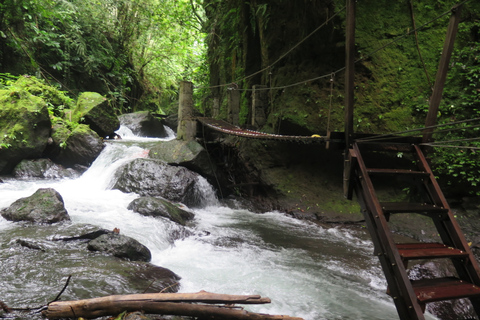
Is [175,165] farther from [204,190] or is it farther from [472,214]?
[472,214]

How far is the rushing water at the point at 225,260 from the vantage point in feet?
9.48

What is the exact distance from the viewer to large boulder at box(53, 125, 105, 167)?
754cm

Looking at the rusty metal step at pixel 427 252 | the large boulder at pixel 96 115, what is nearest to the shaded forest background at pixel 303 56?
the rusty metal step at pixel 427 252

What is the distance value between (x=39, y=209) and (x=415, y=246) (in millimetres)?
4558

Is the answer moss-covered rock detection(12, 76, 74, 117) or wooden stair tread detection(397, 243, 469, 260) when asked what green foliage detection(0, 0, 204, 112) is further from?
wooden stair tread detection(397, 243, 469, 260)

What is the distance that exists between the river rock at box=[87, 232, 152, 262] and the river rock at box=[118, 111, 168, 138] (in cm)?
789

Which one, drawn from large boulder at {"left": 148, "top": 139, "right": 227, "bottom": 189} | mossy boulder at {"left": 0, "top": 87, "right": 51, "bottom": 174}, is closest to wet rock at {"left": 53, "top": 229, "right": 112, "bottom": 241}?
large boulder at {"left": 148, "top": 139, "right": 227, "bottom": 189}

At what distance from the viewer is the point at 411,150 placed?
9.73ft

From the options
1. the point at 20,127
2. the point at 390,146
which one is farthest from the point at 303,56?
the point at 20,127

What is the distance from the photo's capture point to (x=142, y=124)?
36.7ft

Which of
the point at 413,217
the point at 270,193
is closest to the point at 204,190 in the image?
the point at 270,193

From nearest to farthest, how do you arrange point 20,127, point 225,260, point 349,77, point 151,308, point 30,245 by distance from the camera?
point 151,308, point 349,77, point 30,245, point 225,260, point 20,127

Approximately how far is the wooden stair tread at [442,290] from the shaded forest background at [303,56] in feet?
3.59

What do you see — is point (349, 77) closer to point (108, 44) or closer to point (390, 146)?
point (390, 146)
